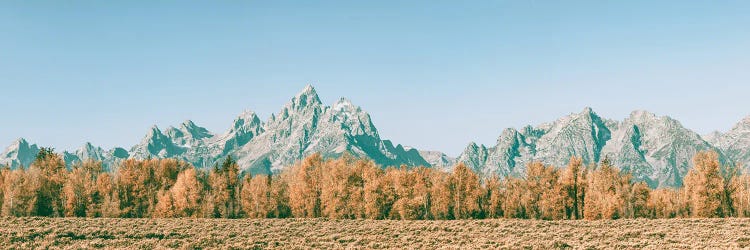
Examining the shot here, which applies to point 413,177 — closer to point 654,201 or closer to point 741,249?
point 654,201

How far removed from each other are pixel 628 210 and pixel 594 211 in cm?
1036

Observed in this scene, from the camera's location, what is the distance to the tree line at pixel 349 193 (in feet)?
267

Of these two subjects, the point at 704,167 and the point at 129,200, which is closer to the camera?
the point at 704,167

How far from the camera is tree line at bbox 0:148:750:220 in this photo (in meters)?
81.4

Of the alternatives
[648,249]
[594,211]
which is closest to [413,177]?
[594,211]

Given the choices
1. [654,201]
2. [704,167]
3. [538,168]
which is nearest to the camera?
[704,167]

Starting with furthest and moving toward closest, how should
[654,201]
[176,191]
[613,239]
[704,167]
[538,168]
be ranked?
[654,201] → [538,168] → [176,191] → [704,167] → [613,239]

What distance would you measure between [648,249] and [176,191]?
225 ft

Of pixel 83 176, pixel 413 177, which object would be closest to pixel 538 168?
pixel 413 177

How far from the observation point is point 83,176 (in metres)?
91.4

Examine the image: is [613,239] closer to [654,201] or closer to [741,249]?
[741,249]

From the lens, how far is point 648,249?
116 ft

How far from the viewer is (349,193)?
86.7 meters

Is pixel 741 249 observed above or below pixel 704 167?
below
